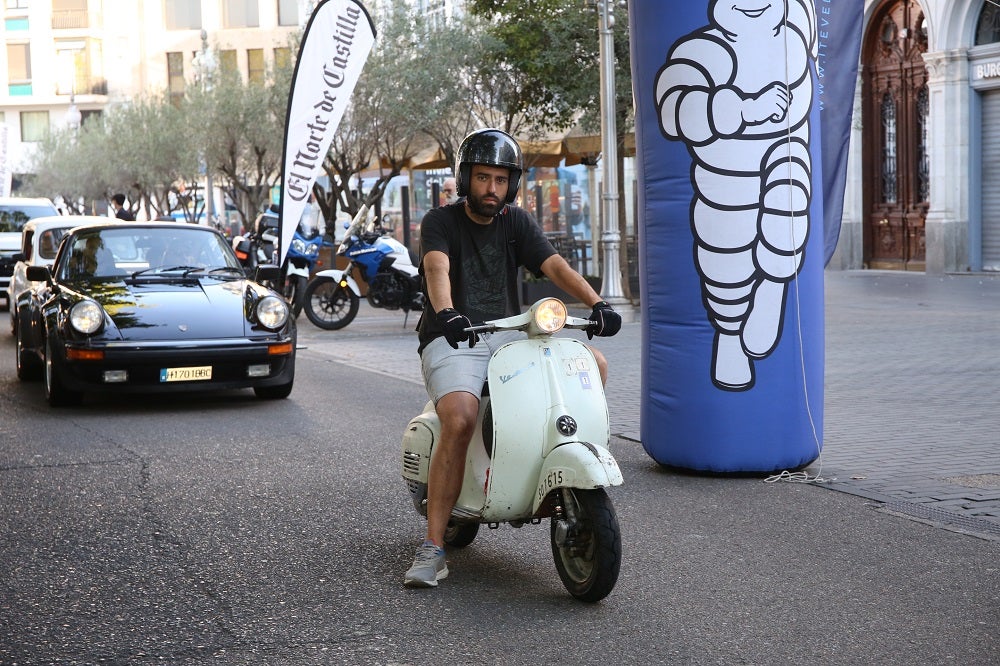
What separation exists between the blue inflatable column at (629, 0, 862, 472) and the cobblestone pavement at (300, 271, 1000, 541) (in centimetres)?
51

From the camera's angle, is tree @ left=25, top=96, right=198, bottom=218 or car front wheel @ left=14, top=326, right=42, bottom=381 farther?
tree @ left=25, top=96, right=198, bottom=218

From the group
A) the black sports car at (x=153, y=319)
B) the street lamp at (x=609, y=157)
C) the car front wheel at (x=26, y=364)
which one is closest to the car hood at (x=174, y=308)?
the black sports car at (x=153, y=319)

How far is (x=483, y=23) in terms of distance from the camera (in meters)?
26.5

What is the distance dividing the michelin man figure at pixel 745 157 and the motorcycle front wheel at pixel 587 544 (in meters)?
2.62

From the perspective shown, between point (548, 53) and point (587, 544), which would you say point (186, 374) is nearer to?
point (587, 544)

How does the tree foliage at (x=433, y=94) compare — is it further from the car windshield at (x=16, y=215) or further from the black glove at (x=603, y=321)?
the black glove at (x=603, y=321)

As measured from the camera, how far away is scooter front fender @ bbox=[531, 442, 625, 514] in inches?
183

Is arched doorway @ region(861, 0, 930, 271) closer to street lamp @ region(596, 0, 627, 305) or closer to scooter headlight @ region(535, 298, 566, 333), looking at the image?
street lamp @ region(596, 0, 627, 305)

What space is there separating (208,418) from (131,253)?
2.14 metres

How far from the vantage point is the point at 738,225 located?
287 inches

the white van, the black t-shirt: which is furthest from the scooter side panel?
the white van

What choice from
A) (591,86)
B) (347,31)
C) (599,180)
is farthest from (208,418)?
(599,180)

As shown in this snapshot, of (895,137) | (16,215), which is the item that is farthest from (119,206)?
(895,137)

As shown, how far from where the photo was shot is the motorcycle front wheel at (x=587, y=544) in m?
4.68
